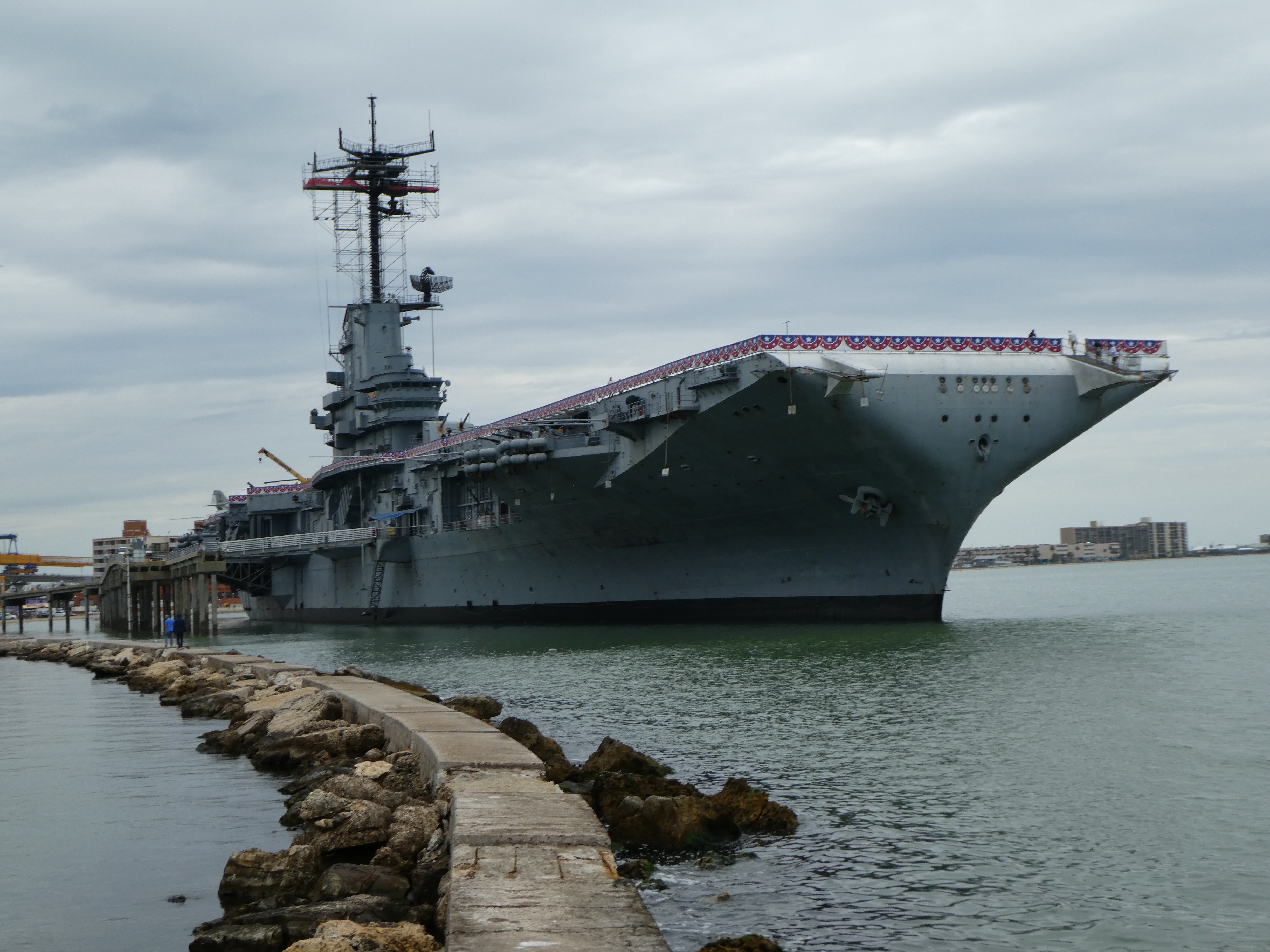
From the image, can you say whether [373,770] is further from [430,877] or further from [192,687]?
[192,687]

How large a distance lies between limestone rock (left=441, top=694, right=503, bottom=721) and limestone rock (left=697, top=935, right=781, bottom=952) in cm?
772

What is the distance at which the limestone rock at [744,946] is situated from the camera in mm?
5660

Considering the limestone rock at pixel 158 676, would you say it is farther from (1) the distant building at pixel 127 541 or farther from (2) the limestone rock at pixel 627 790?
(1) the distant building at pixel 127 541

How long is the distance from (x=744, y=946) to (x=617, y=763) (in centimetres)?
463

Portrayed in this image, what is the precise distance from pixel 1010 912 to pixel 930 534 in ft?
60.1

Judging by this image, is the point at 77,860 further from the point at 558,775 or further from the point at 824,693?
the point at 824,693

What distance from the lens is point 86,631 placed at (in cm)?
5844

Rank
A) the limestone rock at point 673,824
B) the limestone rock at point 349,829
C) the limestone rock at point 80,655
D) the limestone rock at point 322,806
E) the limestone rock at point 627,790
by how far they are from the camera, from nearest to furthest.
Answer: the limestone rock at point 349,829, the limestone rock at point 322,806, the limestone rock at point 673,824, the limestone rock at point 627,790, the limestone rock at point 80,655

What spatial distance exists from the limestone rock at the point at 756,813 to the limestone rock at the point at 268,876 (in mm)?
2985

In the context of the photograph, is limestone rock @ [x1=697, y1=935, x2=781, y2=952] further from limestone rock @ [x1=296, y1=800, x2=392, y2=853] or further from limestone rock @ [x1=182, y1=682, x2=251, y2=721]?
limestone rock @ [x1=182, y1=682, x2=251, y2=721]

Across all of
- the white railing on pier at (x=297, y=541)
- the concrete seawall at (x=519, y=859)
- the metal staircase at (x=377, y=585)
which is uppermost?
the white railing on pier at (x=297, y=541)

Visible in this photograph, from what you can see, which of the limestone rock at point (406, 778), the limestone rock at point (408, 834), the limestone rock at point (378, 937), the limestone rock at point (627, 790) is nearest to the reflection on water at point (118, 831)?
the limestone rock at point (406, 778)

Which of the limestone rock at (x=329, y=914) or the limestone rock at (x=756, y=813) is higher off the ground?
the limestone rock at (x=329, y=914)

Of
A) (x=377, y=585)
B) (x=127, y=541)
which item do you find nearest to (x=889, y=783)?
(x=377, y=585)
